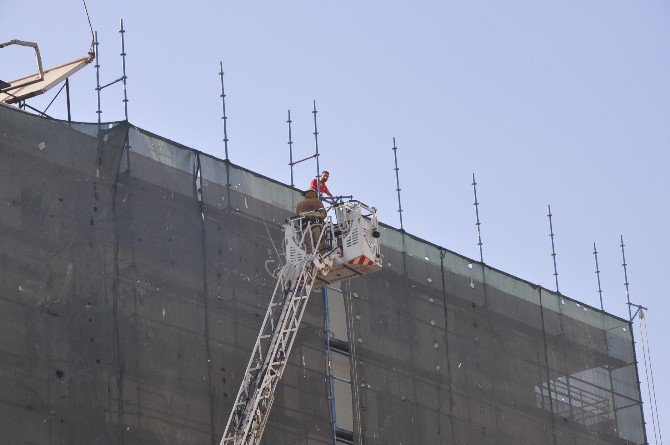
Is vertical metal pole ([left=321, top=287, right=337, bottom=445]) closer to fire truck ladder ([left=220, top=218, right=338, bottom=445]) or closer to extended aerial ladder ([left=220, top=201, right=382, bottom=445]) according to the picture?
fire truck ladder ([left=220, top=218, right=338, bottom=445])

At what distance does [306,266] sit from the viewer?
31391mm

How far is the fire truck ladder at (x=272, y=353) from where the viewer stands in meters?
30.4

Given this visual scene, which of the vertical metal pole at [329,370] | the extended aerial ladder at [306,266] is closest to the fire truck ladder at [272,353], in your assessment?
the extended aerial ladder at [306,266]

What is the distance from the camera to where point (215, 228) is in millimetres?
33312

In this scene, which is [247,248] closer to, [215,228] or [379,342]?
[215,228]

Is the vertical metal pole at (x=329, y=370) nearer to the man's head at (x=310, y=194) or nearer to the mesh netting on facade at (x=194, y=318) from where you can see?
the mesh netting on facade at (x=194, y=318)

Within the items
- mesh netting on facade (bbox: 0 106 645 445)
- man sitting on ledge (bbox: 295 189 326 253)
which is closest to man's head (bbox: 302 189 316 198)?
man sitting on ledge (bbox: 295 189 326 253)

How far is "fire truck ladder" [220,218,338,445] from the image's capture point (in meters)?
30.4

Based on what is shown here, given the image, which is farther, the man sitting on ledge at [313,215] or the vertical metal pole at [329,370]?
the vertical metal pole at [329,370]

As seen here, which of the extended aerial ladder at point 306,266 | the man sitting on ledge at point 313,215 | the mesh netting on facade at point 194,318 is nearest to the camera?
the mesh netting on facade at point 194,318

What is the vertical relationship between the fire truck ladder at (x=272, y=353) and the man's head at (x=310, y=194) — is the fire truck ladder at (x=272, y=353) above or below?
below

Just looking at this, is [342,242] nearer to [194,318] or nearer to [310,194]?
[310,194]

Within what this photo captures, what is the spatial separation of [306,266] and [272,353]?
164 cm

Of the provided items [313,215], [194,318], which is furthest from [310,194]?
[194,318]
